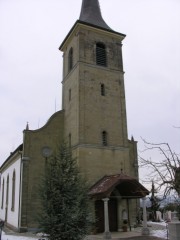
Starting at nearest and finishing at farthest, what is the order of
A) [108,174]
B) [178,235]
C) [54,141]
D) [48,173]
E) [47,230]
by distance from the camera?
1. [178,235]
2. [47,230]
3. [48,173]
4. [108,174]
5. [54,141]

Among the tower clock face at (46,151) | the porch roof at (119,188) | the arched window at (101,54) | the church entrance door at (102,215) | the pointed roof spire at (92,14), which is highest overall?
the pointed roof spire at (92,14)

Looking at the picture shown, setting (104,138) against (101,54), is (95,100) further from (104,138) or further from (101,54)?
(101,54)

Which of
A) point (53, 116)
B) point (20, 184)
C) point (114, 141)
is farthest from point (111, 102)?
point (20, 184)

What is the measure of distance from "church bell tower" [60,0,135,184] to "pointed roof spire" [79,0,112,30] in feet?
0.58

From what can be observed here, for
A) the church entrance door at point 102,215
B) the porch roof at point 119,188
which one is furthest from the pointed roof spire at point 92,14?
the church entrance door at point 102,215

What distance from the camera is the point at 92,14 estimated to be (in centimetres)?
2947

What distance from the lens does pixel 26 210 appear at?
21688 mm

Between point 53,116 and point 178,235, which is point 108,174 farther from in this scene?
point 178,235

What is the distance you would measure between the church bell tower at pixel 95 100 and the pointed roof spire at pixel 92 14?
0.58ft

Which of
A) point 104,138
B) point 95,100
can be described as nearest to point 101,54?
point 95,100

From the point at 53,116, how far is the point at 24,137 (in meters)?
3.68

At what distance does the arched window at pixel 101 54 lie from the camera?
86.6 ft

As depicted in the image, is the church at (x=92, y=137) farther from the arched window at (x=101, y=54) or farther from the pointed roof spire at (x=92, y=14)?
the pointed roof spire at (x=92, y=14)

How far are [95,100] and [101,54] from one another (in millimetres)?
4809
